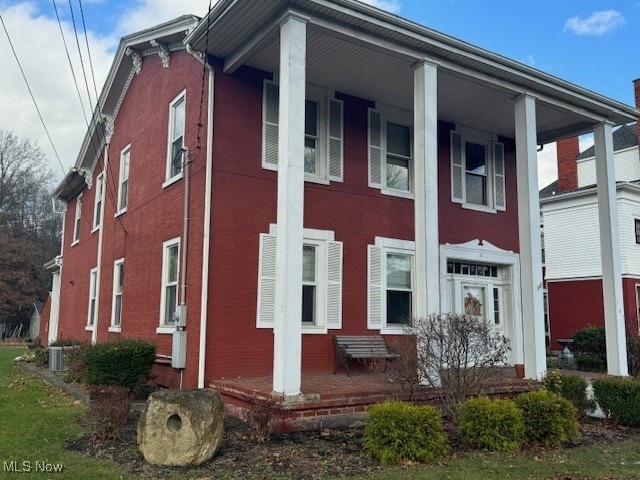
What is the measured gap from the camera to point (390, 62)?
10.1 m

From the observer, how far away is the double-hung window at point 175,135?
11.3 metres

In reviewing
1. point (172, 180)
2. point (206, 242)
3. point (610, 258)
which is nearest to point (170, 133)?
point (172, 180)

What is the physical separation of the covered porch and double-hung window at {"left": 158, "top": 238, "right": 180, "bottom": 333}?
219 cm

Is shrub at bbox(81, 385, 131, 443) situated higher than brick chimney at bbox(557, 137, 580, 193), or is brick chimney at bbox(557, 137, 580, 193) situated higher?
brick chimney at bbox(557, 137, 580, 193)

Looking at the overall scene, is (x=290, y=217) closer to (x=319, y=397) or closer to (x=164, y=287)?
(x=319, y=397)

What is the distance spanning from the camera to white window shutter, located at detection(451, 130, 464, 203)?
1298 cm

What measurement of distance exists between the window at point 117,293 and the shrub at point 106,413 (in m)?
6.68

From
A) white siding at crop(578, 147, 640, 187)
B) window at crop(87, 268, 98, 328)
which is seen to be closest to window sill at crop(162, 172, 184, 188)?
window at crop(87, 268, 98, 328)

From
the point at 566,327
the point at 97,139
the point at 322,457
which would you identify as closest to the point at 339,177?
the point at 322,457

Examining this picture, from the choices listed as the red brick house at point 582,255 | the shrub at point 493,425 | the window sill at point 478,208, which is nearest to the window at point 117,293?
the window sill at point 478,208

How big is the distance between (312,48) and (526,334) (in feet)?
21.0

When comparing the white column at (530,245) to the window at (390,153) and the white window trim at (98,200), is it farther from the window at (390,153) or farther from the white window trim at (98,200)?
the white window trim at (98,200)

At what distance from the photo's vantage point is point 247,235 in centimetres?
1006

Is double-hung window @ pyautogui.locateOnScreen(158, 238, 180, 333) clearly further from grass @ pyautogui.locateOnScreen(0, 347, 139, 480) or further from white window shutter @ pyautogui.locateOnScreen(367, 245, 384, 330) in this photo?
white window shutter @ pyautogui.locateOnScreen(367, 245, 384, 330)
